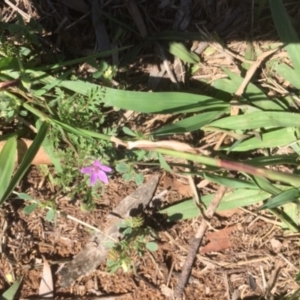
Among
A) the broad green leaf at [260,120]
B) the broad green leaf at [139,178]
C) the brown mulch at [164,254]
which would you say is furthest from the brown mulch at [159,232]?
the broad green leaf at [260,120]

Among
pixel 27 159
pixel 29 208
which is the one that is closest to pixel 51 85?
pixel 27 159

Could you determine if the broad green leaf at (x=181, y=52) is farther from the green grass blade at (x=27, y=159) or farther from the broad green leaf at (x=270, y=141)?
the green grass blade at (x=27, y=159)

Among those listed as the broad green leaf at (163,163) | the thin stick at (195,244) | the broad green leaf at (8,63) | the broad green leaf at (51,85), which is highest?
the broad green leaf at (8,63)

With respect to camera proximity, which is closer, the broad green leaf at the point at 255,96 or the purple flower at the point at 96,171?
the purple flower at the point at 96,171

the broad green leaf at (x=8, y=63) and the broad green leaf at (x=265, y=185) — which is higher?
the broad green leaf at (x=8, y=63)

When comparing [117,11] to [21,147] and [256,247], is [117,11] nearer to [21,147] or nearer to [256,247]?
[21,147]

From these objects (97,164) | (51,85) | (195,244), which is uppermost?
(51,85)

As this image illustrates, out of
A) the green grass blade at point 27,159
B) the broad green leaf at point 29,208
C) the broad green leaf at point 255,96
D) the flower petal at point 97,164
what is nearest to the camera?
the green grass blade at point 27,159

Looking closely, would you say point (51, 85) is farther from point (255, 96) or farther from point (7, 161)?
point (255, 96)
